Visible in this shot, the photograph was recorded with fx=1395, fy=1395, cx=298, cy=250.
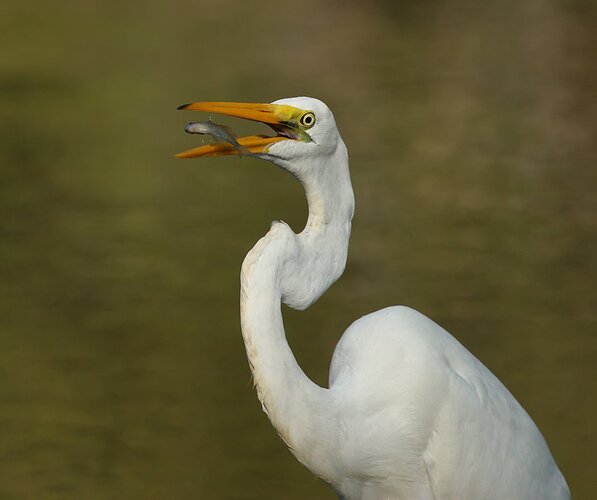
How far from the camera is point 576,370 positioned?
6.05 meters

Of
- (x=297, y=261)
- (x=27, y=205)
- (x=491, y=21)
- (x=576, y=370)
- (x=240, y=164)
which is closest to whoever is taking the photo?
(x=297, y=261)

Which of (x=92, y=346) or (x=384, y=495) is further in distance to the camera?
(x=92, y=346)

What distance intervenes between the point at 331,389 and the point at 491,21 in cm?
950

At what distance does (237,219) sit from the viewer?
7.68 metres

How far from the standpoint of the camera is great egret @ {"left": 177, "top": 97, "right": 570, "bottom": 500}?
3.19m

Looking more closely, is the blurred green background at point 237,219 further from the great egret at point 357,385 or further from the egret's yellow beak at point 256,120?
the egret's yellow beak at point 256,120

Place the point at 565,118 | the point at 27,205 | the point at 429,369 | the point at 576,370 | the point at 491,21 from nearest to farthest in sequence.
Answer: the point at 429,369, the point at 576,370, the point at 27,205, the point at 565,118, the point at 491,21

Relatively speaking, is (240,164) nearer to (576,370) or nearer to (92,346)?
(92,346)

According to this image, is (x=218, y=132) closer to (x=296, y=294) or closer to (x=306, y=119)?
(x=306, y=119)

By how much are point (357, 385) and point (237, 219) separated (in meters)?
4.23

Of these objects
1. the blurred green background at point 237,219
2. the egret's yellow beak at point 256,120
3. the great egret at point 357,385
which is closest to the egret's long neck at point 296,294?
the great egret at point 357,385

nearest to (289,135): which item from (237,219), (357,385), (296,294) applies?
(296,294)

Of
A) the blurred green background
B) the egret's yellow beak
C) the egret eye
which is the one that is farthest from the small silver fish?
the blurred green background

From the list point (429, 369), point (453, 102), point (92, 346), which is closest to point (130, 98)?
point (453, 102)
